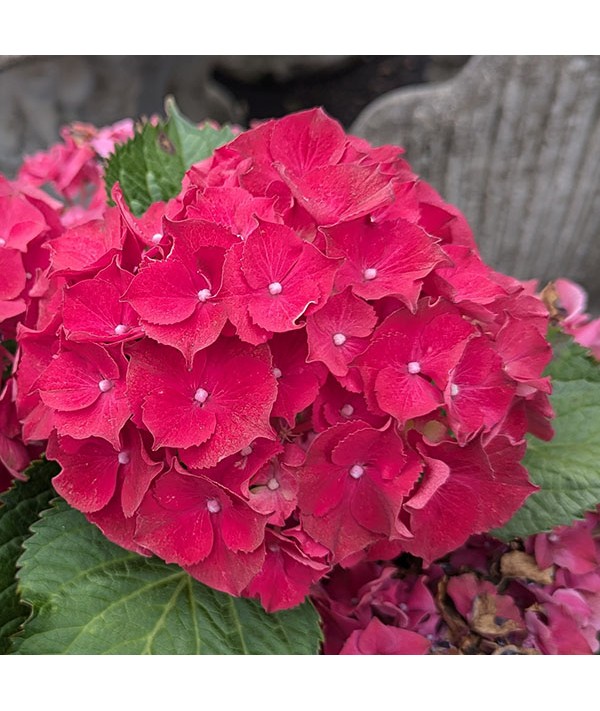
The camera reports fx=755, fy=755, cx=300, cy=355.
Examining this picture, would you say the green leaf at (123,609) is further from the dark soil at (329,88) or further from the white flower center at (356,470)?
the dark soil at (329,88)

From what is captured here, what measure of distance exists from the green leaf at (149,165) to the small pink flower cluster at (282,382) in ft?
0.83

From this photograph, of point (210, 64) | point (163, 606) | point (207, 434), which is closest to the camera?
point (207, 434)

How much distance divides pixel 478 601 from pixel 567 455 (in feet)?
0.53

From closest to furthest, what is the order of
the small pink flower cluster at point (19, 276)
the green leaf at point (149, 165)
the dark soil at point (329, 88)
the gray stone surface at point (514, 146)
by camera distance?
the small pink flower cluster at point (19, 276) < the green leaf at point (149, 165) < the gray stone surface at point (514, 146) < the dark soil at point (329, 88)

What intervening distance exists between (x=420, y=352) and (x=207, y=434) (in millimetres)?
164

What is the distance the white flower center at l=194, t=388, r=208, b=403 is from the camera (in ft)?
1.72

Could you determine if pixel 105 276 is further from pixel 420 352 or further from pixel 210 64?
pixel 210 64

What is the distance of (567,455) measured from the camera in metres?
0.72

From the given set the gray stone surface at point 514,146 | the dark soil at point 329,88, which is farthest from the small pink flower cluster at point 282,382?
the dark soil at point 329,88

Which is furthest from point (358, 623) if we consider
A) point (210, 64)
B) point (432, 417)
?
point (210, 64)

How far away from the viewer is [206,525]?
0.56 meters

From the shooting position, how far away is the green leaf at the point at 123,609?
60 centimetres

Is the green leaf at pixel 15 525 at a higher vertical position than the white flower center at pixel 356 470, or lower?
lower

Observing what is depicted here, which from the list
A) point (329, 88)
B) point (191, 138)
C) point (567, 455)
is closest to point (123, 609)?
point (567, 455)
